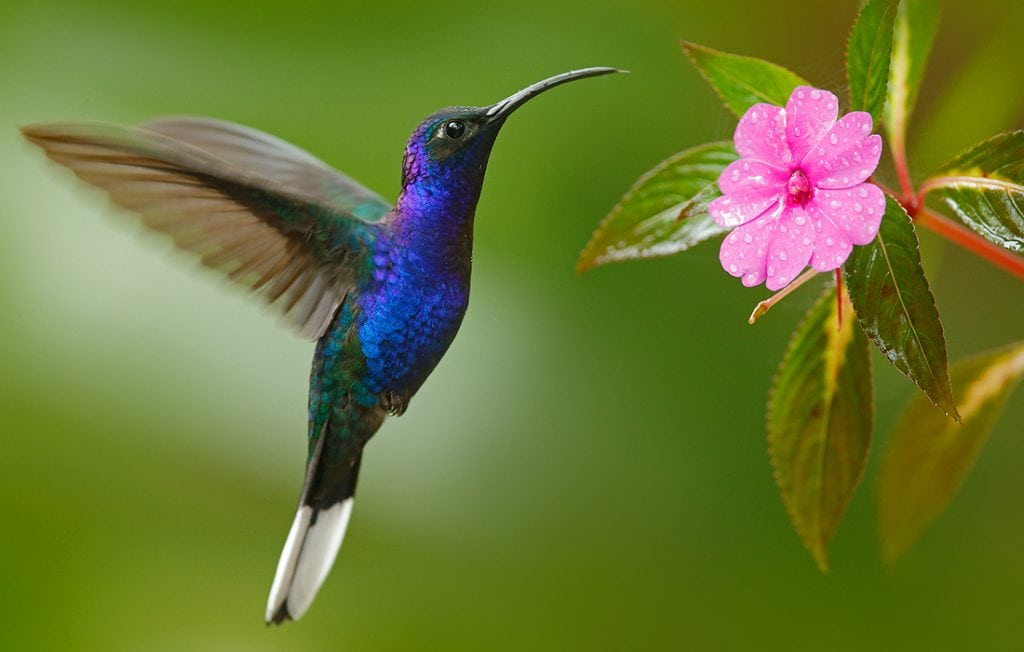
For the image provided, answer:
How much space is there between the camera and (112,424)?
182cm

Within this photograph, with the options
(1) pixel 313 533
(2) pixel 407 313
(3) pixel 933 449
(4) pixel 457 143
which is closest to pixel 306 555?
(1) pixel 313 533

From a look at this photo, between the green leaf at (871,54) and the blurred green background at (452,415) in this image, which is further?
the blurred green background at (452,415)

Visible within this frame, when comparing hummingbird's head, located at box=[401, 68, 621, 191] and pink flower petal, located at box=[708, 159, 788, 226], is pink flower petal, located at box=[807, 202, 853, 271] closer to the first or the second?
pink flower petal, located at box=[708, 159, 788, 226]

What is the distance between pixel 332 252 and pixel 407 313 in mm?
70

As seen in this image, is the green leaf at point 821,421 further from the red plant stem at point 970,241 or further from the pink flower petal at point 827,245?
the pink flower petal at point 827,245

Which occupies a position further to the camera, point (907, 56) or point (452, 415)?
point (452, 415)

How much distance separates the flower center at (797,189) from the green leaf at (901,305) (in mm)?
57

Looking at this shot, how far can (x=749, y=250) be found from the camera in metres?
0.57

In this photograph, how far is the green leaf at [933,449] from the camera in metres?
0.97

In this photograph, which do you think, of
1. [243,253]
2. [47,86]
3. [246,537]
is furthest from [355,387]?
[47,86]

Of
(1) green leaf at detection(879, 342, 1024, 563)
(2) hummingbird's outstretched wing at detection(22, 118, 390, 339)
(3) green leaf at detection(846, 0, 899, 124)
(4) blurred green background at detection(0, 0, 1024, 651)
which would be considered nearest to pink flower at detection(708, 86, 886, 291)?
(3) green leaf at detection(846, 0, 899, 124)

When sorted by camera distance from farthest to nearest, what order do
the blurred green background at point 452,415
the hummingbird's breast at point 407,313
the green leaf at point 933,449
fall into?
the blurred green background at point 452,415
the green leaf at point 933,449
the hummingbird's breast at point 407,313

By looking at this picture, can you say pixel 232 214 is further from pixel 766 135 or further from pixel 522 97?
pixel 766 135

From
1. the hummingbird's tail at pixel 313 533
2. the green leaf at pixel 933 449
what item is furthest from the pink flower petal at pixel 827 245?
the green leaf at pixel 933 449
